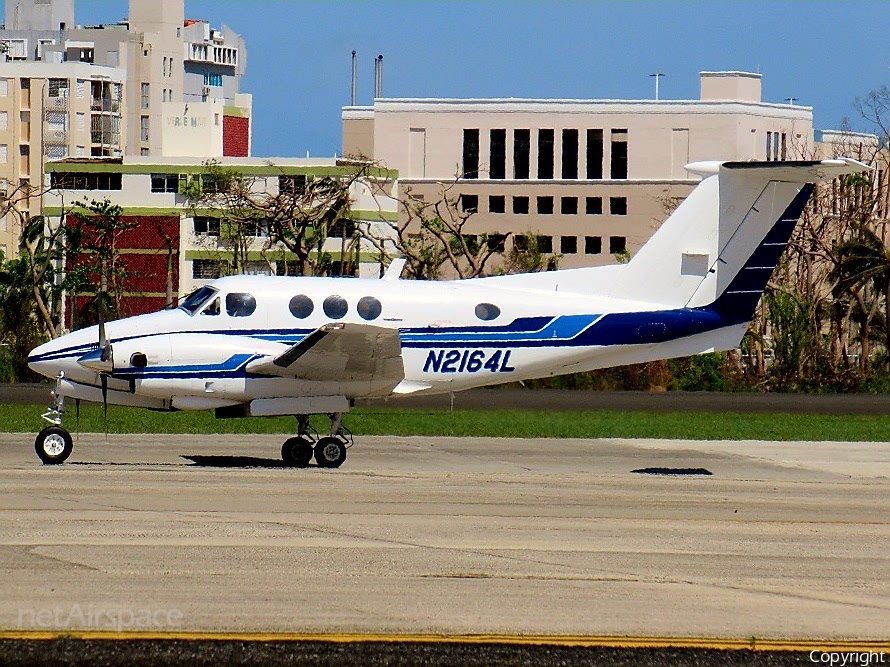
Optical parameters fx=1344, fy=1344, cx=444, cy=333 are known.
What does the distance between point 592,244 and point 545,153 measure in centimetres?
747

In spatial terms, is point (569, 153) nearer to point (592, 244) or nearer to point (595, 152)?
point (595, 152)

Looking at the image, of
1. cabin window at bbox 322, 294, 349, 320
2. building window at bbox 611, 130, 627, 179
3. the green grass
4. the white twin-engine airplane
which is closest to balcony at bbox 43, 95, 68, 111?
building window at bbox 611, 130, 627, 179

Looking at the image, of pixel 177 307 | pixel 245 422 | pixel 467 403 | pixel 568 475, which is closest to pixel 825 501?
pixel 568 475

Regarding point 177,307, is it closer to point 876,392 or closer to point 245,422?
point 245,422

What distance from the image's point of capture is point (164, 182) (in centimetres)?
8019

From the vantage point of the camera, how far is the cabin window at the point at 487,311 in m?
20.6

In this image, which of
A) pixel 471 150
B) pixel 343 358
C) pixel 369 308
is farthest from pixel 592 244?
pixel 343 358

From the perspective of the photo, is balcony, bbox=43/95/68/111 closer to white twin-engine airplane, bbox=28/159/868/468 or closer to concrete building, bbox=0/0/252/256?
concrete building, bbox=0/0/252/256

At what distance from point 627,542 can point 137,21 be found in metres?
133

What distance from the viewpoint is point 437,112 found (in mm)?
95938

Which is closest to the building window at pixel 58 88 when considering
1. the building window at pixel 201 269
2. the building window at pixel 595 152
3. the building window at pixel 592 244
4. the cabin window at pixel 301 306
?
the building window at pixel 595 152

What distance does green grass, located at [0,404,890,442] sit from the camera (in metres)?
26.9

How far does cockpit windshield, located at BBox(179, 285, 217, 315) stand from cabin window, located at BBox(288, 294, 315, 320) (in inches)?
46.5

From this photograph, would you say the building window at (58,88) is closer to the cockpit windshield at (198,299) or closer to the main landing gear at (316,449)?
the cockpit windshield at (198,299)
